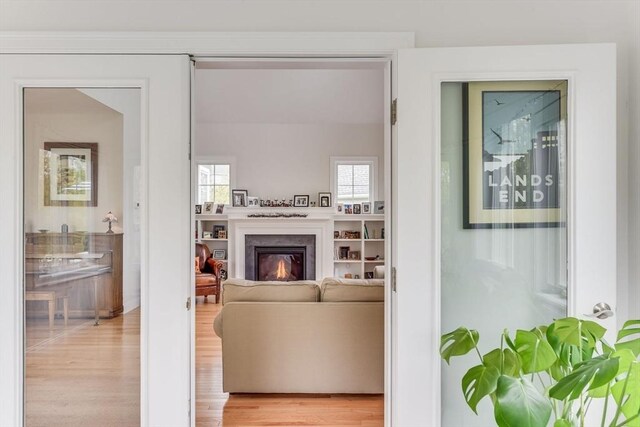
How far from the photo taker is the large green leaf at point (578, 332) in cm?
111

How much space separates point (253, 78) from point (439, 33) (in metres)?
4.30

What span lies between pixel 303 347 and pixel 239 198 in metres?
4.05

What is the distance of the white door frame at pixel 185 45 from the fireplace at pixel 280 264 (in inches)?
186

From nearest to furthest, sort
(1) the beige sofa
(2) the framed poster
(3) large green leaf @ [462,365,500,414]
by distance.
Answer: (3) large green leaf @ [462,365,500,414], (2) the framed poster, (1) the beige sofa

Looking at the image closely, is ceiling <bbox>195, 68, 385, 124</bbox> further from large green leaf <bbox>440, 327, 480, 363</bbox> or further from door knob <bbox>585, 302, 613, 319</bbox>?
large green leaf <bbox>440, 327, 480, 363</bbox>

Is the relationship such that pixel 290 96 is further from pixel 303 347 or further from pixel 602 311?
pixel 602 311

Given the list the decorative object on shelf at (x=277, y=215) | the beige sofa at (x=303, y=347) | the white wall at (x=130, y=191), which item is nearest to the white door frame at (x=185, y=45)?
the white wall at (x=130, y=191)

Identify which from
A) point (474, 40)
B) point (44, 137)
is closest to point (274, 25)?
point (474, 40)

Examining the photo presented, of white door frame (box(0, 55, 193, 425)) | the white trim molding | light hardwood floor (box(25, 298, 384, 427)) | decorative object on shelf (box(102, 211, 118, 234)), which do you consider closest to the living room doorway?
light hardwood floor (box(25, 298, 384, 427))

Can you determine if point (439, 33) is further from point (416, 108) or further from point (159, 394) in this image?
point (159, 394)

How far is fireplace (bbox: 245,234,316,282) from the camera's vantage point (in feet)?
20.9

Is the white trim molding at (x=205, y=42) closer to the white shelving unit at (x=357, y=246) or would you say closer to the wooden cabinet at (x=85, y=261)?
the wooden cabinet at (x=85, y=261)

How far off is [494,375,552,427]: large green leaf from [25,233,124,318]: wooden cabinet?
158 centimetres

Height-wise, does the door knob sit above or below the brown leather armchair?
above
